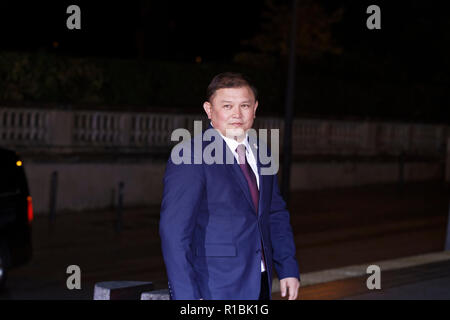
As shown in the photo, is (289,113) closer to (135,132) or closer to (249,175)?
(135,132)

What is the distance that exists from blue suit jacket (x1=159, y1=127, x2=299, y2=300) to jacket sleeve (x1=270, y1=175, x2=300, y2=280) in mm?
322

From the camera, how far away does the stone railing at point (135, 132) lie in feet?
64.2

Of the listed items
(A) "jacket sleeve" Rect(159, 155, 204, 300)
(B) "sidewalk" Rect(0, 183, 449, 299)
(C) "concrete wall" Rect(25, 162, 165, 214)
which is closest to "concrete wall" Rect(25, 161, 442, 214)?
(C) "concrete wall" Rect(25, 162, 165, 214)

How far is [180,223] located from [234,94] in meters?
0.72

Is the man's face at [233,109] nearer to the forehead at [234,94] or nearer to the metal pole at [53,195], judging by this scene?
the forehead at [234,94]

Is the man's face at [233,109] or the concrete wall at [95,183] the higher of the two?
the man's face at [233,109]

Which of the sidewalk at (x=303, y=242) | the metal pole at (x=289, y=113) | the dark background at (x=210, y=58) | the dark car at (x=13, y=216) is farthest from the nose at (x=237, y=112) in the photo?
the dark background at (x=210, y=58)

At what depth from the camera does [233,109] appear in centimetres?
530

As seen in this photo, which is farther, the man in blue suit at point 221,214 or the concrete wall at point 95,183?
the concrete wall at point 95,183

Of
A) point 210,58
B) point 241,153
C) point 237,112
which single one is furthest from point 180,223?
point 210,58

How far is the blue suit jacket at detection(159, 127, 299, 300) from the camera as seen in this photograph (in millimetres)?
5117

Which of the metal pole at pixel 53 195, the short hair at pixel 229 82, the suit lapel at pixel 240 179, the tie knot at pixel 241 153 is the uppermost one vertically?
the short hair at pixel 229 82

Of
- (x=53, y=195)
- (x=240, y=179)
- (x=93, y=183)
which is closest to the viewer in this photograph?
(x=240, y=179)
